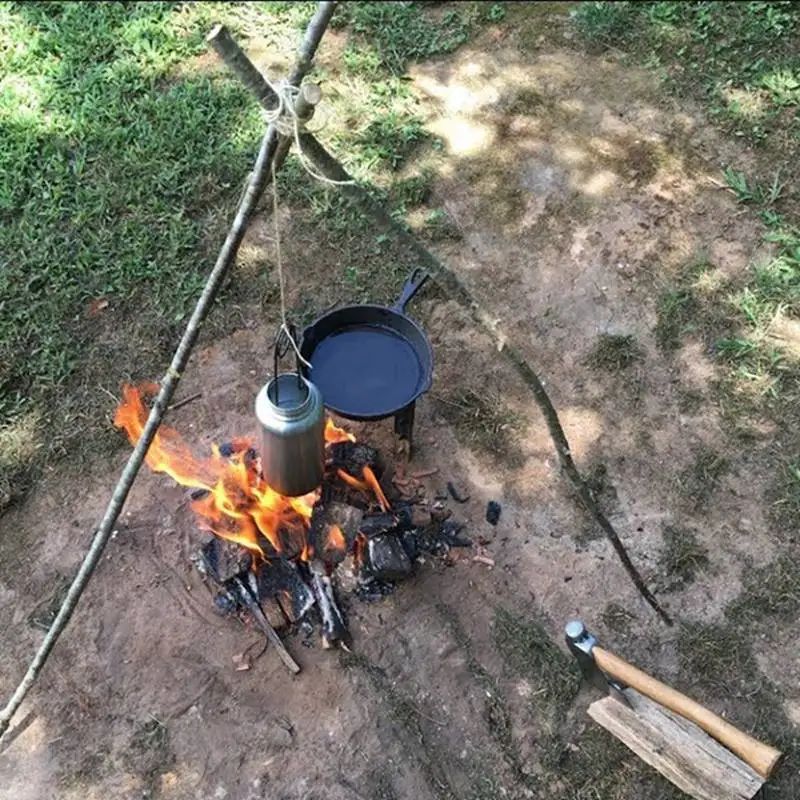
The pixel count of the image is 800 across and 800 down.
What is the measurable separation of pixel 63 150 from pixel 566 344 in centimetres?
350

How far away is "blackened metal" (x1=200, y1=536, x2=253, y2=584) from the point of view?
4.01m

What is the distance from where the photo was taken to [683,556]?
13.8 ft

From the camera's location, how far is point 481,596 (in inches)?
162

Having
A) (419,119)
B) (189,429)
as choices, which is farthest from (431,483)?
(419,119)

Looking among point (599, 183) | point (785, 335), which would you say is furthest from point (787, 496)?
point (599, 183)

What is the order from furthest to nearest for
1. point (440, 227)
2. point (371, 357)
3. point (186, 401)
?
1. point (440, 227)
2. point (186, 401)
3. point (371, 357)

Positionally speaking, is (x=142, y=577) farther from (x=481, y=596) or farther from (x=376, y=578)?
(x=481, y=596)

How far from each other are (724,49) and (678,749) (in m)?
4.99

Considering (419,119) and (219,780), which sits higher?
(419,119)

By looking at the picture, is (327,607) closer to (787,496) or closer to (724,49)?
(787,496)

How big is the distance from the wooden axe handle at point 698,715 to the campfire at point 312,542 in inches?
39.9

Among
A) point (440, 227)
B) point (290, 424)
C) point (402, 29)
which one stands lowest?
point (440, 227)

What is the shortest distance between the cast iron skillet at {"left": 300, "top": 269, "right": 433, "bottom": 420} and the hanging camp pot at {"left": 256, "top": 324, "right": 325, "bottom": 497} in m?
0.46

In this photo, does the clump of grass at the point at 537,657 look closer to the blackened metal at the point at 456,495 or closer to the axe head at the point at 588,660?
the axe head at the point at 588,660
